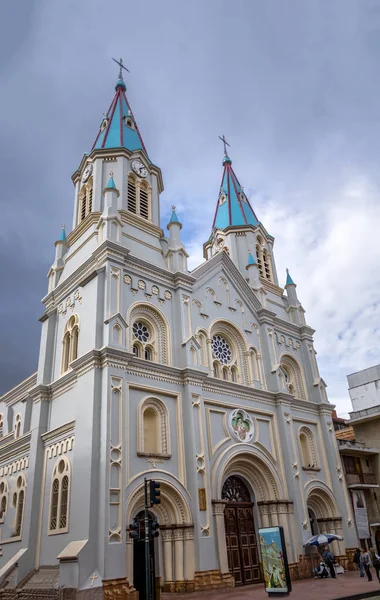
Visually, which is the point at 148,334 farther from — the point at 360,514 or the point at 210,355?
the point at 360,514

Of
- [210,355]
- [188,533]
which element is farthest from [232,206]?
[188,533]

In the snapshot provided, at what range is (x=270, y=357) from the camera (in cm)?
2841

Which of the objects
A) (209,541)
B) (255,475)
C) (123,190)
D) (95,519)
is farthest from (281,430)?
(123,190)

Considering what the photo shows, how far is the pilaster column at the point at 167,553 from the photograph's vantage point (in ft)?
61.9

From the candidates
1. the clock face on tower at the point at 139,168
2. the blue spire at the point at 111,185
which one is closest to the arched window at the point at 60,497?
the blue spire at the point at 111,185

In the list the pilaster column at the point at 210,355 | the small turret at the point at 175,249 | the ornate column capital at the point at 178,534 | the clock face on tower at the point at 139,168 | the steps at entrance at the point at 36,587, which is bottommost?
the steps at entrance at the point at 36,587

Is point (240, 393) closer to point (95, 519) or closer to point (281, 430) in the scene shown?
point (281, 430)

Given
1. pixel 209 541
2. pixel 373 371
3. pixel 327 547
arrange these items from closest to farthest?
pixel 209 541, pixel 327 547, pixel 373 371

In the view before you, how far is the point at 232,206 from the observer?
120 feet

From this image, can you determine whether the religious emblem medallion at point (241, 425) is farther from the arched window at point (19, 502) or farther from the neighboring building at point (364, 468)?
the arched window at point (19, 502)

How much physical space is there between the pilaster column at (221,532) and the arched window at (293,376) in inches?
412

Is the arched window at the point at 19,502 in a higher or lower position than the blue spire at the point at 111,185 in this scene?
lower

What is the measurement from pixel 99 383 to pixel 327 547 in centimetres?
1508

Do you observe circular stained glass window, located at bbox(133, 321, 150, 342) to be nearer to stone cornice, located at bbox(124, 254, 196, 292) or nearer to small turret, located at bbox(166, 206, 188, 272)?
stone cornice, located at bbox(124, 254, 196, 292)
